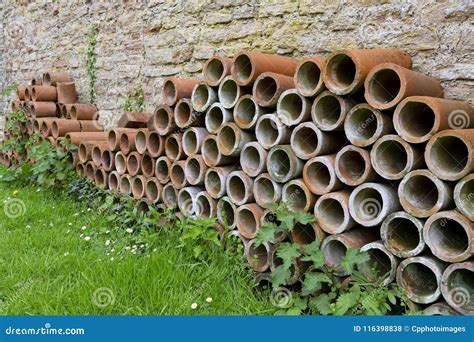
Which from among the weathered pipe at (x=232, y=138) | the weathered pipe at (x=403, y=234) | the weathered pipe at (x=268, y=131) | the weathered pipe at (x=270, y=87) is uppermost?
the weathered pipe at (x=270, y=87)

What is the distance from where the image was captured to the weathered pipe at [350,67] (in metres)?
2.24

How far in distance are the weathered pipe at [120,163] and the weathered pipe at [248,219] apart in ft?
4.39

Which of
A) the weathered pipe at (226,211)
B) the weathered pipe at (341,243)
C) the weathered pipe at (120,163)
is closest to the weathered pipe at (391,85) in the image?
the weathered pipe at (341,243)

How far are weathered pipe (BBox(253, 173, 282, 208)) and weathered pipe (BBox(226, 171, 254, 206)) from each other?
0.15 feet

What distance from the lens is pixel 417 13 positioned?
2627 mm

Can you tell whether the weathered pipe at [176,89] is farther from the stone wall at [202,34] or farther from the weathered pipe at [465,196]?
the weathered pipe at [465,196]

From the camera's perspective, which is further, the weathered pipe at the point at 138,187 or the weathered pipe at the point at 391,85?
the weathered pipe at the point at 138,187

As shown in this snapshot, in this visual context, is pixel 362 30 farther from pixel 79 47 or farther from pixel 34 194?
pixel 79 47

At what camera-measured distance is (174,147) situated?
326 centimetres

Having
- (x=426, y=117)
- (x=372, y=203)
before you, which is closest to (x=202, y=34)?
(x=426, y=117)

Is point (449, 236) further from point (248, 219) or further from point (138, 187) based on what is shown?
point (138, 187)

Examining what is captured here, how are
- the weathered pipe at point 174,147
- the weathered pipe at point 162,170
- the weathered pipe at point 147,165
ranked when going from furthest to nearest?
the weathered pipe at point 147,165
the weathered pipe at point 162,170
the weathered pipe at point 174,147

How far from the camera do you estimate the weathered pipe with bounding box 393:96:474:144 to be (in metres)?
2.04

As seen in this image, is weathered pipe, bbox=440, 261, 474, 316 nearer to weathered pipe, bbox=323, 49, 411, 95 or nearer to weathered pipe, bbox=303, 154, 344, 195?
weathered pipe, bbox=303, 154, 344, 195
